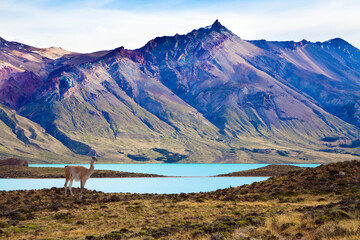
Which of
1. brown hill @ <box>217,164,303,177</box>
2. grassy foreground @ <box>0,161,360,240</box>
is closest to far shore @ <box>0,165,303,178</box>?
brown hill @ <box>217,164,303,177</box>

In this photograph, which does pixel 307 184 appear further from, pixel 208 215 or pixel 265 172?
pixel 265 172

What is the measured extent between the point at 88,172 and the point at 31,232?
15.5 m

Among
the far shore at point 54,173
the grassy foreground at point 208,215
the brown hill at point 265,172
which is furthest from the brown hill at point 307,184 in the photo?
the brown hill at point 265,172

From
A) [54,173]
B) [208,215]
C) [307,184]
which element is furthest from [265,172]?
[208,215]

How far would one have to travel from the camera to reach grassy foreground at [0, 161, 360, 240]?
2695cm

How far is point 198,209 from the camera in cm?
4191

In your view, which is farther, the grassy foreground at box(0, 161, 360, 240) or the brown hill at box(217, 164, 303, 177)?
the brown hill at box(217, 164, 303, 177)

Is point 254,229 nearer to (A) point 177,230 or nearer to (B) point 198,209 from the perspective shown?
(A) point 177,230

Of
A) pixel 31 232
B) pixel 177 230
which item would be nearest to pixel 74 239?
pixel 31 232

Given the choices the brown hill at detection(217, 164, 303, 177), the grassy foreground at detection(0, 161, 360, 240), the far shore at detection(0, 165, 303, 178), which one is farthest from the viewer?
the brown hill at detection(217, 164, 303, 177)

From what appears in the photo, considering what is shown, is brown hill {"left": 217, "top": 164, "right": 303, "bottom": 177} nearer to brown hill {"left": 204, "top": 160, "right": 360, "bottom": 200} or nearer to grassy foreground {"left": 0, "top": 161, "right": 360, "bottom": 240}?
brown hill {"left": 204, "top": 160, "right": 360, "bottom": 200}

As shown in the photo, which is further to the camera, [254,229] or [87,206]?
[87,206]

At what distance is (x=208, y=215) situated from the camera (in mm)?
37938

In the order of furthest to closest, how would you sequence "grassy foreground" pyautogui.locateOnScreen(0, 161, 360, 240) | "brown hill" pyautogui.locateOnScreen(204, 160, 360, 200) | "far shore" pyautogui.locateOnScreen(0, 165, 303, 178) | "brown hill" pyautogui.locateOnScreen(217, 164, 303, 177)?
"brown hill" pyautogui.locateOnScreen(217, 164, 303, 177) < "far shore" pyautogui.locateOnScreen(0, 165, 303, 178) < "brown hill" pyautogui.locateOnScreen(204, 160, 360, 200) < "grassy foreground" pyautogui.locateOnScreen(0, 161, 360, 240)
